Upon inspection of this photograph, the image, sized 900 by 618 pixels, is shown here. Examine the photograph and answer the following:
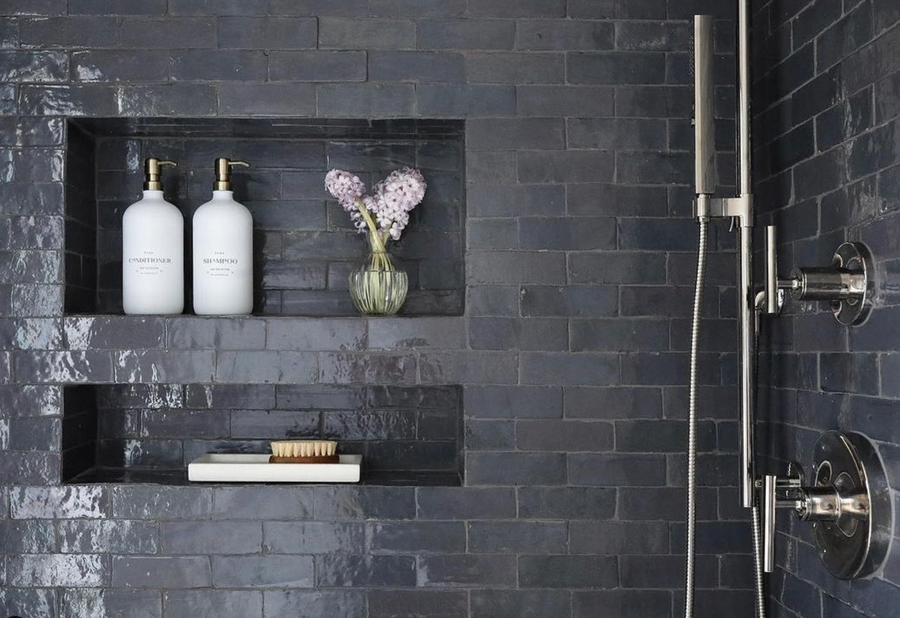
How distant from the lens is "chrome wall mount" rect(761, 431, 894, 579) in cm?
142

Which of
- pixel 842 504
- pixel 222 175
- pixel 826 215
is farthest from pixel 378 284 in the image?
pixel 842 504

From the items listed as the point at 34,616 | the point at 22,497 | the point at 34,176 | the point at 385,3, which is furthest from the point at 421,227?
the point at 34,616

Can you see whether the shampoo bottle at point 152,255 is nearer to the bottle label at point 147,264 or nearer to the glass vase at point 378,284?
the bottle label at point 147,264

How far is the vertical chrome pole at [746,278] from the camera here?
155 centimetres

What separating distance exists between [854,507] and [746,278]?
42 centimetres

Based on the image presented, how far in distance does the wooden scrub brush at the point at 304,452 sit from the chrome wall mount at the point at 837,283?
102 centimetres

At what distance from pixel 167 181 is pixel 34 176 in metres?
0.32

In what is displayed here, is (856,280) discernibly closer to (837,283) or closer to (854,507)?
(837,283)

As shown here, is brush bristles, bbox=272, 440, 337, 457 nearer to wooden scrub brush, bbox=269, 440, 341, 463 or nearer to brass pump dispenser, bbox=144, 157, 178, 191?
wooden scrub brush, bbox=269, 440, 341, 463

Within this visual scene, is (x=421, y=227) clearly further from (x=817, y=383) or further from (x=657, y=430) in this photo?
(x=817, y=383)

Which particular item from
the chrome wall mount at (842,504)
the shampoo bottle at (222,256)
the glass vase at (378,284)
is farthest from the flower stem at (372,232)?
the chrome wall mount at (842,504)

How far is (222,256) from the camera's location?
2.05 meters

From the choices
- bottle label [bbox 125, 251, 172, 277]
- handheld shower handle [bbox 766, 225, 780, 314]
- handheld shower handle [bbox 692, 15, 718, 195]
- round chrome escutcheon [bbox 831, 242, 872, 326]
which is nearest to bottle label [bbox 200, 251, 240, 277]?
bottle label [bbox 125, 251, 172, 277]

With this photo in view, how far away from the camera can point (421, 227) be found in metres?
2.22
